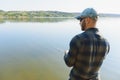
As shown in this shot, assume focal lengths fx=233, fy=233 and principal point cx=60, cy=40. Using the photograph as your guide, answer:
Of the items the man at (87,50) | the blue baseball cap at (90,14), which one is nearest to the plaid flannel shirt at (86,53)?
the man at (87,50)

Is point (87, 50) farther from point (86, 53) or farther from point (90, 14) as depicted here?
point (90, 14)

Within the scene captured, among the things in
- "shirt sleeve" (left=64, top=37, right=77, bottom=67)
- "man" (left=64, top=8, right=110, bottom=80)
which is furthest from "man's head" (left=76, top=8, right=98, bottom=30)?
"shirt sleeve" (left=64, top=37, right=77, bottom=67)

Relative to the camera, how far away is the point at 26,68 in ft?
27.8

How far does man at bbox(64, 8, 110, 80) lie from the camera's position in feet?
8.38

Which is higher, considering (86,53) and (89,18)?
(89,18)

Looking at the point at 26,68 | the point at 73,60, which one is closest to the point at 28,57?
the point at 26,68

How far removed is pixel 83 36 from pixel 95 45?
18cm

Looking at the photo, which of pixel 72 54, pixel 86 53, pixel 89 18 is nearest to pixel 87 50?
pixel 86 53

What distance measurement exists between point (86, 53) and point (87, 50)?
0.04 metres

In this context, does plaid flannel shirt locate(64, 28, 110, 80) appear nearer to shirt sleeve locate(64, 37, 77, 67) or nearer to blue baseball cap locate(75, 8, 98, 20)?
shirt sleeve locate(64, 37, 77, 67)

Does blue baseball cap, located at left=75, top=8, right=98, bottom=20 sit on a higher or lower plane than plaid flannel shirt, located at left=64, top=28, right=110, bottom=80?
higher

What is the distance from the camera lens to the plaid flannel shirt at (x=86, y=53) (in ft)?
8.36

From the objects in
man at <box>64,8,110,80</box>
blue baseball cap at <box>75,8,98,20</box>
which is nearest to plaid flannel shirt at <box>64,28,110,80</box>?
man at <box>64,8,110,80</box>

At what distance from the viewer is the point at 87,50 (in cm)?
258
